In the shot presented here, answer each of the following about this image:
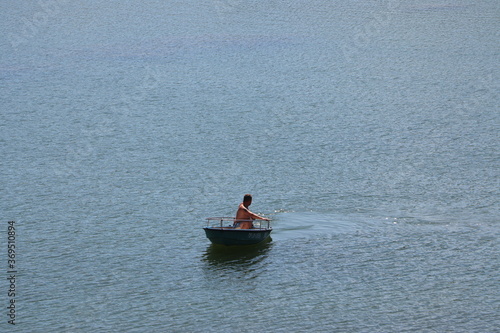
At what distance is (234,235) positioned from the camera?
34.4 m

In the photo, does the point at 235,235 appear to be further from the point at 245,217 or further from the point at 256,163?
the point at 256,163

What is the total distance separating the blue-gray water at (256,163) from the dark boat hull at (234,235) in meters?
0.78

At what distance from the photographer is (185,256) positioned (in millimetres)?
35000

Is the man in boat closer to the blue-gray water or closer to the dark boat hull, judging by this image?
the dark boat hull

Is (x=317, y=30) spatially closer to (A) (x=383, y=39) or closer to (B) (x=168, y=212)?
(A) (x=383, y=39)

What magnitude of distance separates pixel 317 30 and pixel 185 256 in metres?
48.6

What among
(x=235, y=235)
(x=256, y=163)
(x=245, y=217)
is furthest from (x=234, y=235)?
(x=256, y=163)

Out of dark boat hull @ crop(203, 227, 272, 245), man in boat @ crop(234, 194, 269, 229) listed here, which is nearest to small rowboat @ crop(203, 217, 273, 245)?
dark boat hull @ crop(203, 227, 272, 245)

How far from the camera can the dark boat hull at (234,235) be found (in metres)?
34.1

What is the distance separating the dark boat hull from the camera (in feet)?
112

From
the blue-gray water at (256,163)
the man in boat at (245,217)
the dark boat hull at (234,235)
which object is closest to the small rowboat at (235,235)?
the dark boat hull at (234,235)

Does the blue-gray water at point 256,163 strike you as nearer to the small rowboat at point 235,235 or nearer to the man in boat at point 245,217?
the small rowboat at point 235,235

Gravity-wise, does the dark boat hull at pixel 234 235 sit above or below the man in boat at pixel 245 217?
below

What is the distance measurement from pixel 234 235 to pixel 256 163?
43.5ft
